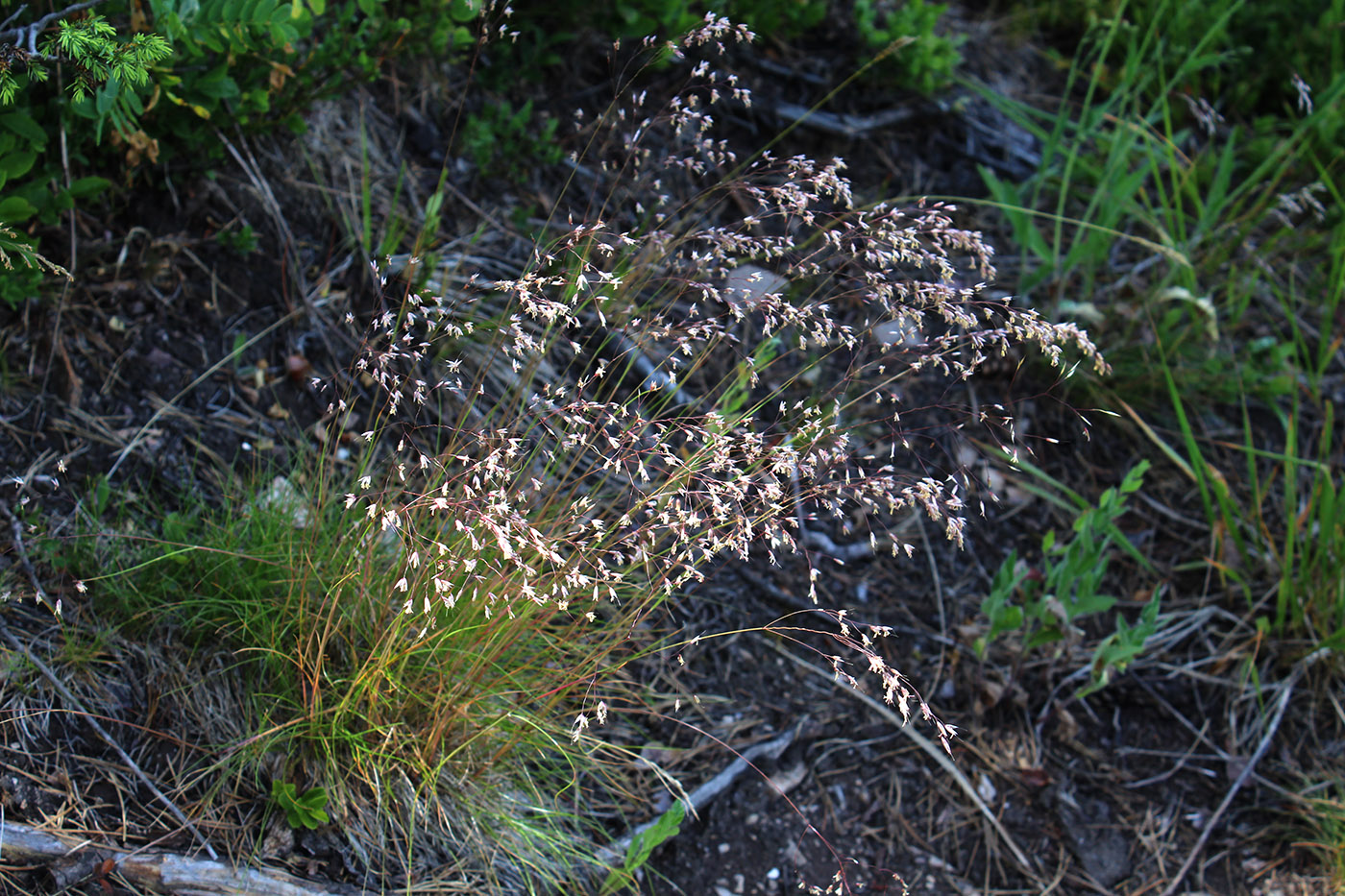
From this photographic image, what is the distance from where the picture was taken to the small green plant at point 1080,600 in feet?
8.17

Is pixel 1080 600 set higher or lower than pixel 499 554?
lower

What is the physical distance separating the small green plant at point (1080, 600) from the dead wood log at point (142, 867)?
1.80 meters

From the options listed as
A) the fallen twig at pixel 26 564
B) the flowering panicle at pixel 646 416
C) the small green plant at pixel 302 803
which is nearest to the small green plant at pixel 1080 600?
the flowering panicle at pixel 646 416

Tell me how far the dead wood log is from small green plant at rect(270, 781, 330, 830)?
115 millimetres

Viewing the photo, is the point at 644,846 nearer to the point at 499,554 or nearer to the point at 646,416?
the point at 499,554

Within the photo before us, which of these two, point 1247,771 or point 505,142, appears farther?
point 505,142

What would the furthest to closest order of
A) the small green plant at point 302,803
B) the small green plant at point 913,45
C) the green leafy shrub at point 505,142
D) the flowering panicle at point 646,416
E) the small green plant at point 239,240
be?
the small green plant at point 913,45, the green leafy shrub at point 505,142, the small green plant at point 239,240, the small green plant at point 302,803, the flowering panicle at point 646,416

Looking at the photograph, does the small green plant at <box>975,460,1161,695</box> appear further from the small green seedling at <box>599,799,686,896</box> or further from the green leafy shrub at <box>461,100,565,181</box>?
the green leafy shrub at <box>461,100,565,181</box>

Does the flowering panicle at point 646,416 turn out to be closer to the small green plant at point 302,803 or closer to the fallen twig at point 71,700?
the small green plant at point 302,803

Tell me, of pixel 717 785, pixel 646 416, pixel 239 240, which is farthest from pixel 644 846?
pixel 239 240

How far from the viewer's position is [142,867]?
1.78 meters

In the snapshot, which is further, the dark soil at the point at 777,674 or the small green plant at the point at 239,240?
the small green plant at the point at 239,240

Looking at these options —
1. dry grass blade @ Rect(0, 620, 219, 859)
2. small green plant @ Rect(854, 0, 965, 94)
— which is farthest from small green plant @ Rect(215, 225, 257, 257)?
small green plant @ Rect(854, 0, 965, 94)

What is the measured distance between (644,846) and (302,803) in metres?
0.69
